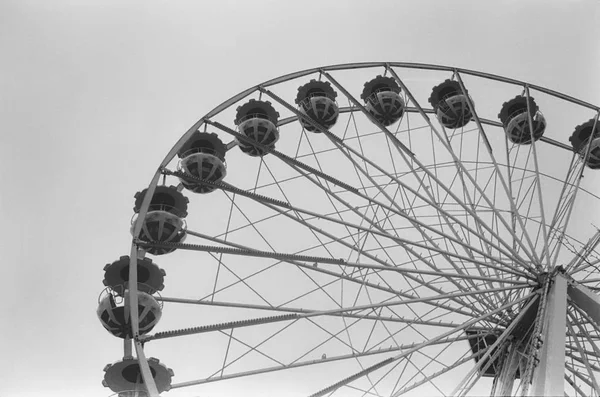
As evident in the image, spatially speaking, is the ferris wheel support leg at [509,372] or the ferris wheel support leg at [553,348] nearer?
the ferris wheel support leg at [553,348]

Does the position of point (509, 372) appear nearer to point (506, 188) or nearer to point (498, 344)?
point (498, 344)

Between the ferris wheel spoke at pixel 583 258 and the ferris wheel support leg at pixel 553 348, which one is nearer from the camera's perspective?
the ferris wheel support leg at pixel 553 348

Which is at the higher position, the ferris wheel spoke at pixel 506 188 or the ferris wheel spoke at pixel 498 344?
the ferris wheel spoke at pixel 506 188

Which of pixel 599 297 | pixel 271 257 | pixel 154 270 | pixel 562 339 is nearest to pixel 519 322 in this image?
pixel 599 297

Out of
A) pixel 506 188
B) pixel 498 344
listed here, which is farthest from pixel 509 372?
pixel 506 188

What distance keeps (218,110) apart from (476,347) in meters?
6.19

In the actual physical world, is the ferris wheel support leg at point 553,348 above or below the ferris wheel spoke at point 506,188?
below

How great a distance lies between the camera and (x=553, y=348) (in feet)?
36.1

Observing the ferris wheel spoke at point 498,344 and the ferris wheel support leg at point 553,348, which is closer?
the ferris wheel support leg at point 553,348

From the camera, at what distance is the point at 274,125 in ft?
55.8

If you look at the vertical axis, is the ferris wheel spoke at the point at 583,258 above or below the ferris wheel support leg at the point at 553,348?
above

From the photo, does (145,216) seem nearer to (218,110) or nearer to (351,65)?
(218,110)

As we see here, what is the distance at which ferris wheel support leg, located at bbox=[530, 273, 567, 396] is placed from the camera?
10.3 m

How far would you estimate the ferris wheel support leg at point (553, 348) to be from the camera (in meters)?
10.3
